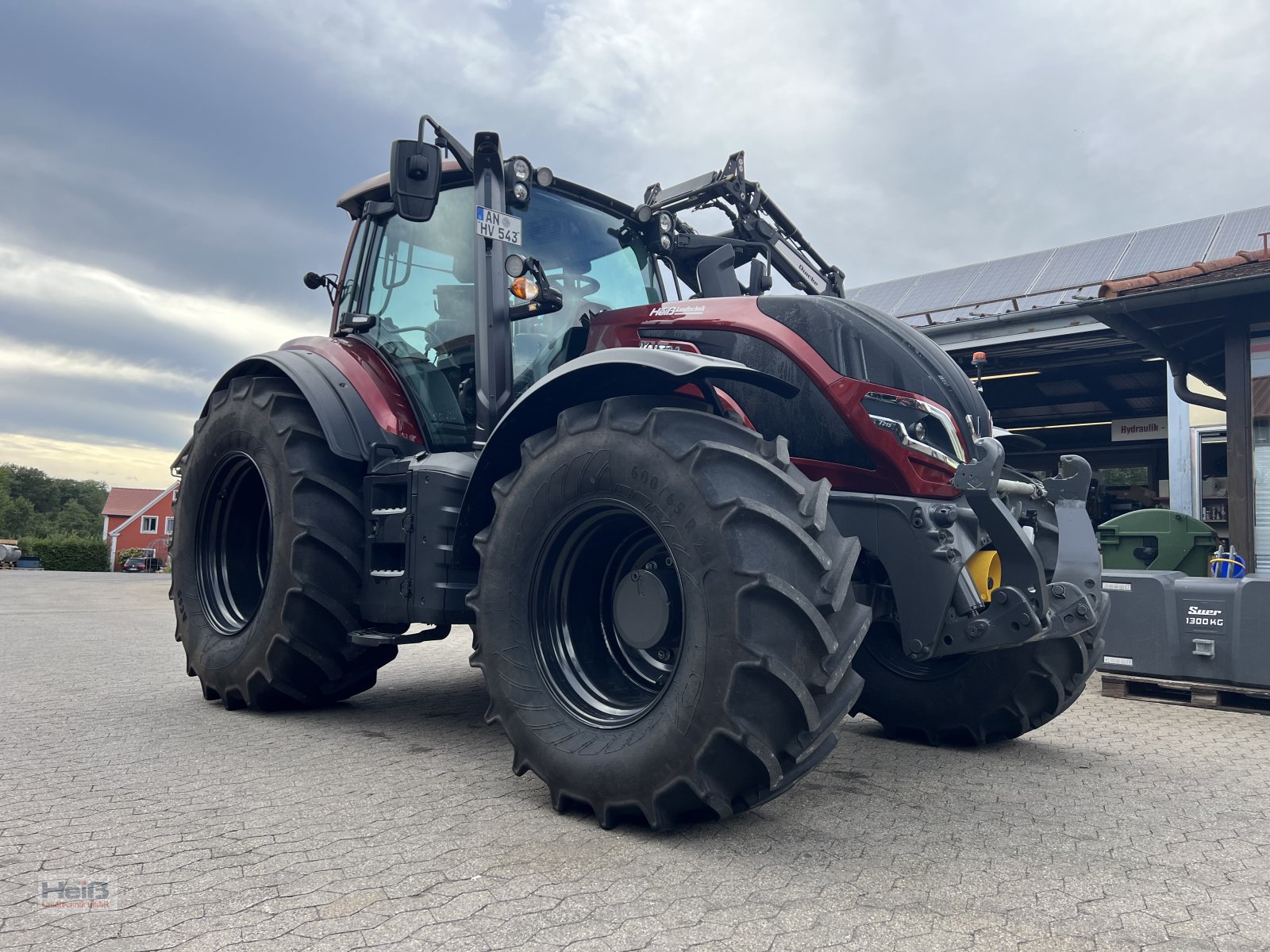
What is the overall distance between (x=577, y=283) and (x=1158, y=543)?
23.9 feet

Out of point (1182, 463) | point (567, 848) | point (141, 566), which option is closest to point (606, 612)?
point (567, 848)

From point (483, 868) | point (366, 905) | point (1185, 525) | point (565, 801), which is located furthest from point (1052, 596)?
point (1185, 525)

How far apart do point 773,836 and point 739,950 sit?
0.83 m

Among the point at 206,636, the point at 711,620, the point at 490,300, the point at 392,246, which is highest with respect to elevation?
the point at 392,246

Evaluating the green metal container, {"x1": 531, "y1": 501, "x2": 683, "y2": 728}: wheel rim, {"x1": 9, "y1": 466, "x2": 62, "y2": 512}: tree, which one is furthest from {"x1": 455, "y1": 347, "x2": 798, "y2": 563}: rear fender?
{"x1": 9, "y1": 466, "x2": 62, "y2": 512}: tree

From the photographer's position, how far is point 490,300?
13.6 ft

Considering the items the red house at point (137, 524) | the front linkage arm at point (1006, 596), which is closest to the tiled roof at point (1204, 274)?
the front linkage arm at point (1006, 596)

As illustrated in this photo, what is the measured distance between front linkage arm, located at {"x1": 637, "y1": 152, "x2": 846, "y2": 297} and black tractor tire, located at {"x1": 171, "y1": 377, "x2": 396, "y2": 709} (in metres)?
2.12

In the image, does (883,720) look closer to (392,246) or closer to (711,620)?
(711,620)

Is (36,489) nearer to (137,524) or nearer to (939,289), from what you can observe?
(137,524)

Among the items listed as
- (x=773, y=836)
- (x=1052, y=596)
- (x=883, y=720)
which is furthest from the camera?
(x=883, y=720)

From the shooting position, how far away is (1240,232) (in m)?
16.9

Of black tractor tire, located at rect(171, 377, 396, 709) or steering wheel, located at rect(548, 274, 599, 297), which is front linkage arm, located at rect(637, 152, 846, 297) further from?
black tractor tire, located at rect(171, 377, 396, 709)

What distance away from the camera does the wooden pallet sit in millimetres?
6059
